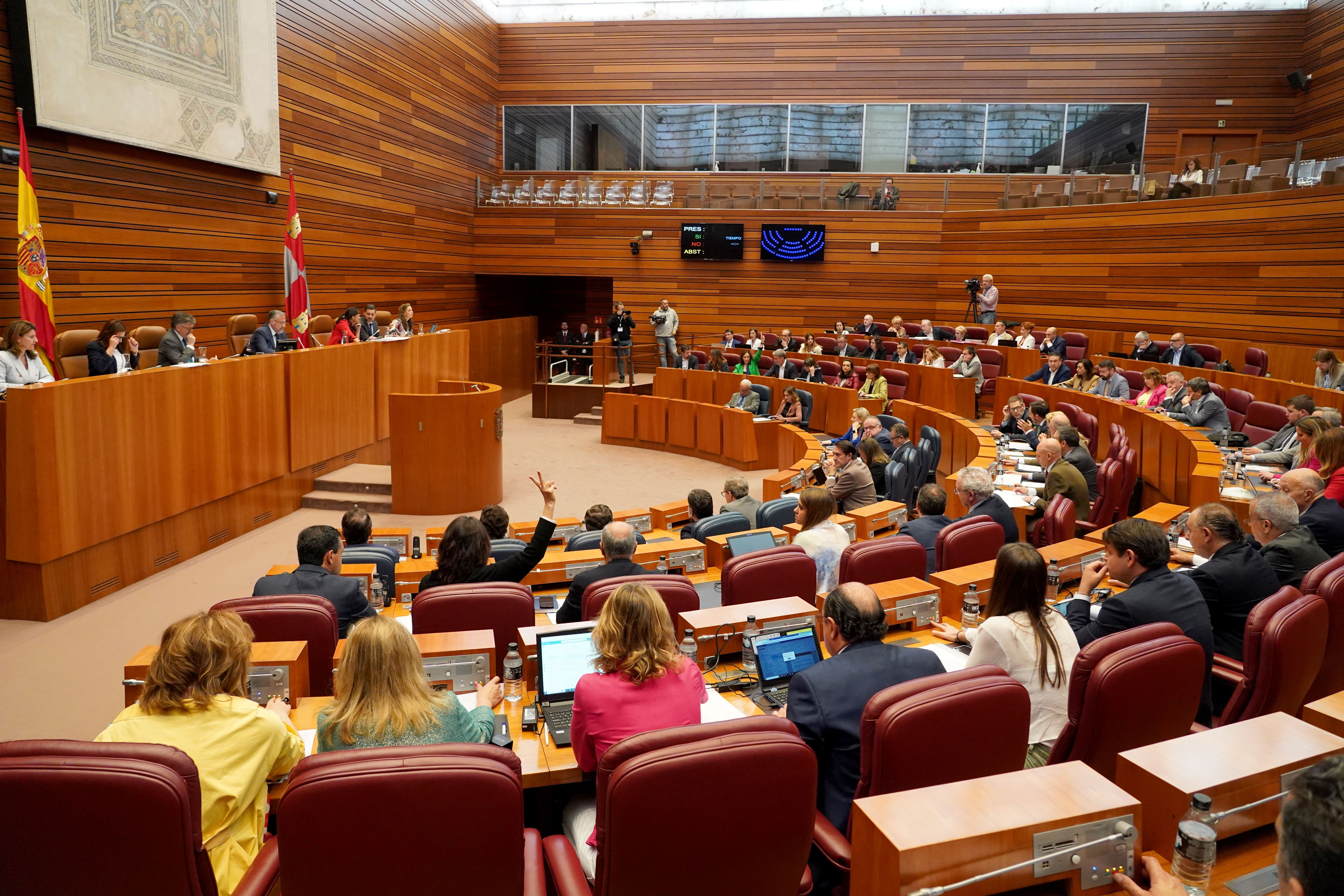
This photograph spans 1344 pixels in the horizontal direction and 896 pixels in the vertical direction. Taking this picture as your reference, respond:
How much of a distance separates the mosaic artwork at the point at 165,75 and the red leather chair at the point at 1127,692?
8650 millimetres

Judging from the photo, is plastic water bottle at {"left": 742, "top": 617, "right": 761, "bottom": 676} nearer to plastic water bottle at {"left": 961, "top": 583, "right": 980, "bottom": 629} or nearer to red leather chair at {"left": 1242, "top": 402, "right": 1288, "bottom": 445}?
plastic water bottle at {"left": 961, "top": 583, "right": 980, "bottom": 629}

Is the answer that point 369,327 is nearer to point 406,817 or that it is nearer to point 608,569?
point 608,569

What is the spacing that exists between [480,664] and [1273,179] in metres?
12.0

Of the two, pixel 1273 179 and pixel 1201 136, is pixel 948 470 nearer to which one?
pixel 1273 179

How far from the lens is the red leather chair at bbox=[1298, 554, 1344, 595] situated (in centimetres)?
314

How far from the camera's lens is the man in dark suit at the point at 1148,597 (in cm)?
297

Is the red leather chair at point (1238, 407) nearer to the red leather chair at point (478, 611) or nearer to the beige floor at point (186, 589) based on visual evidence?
the beige floor at point (186, 589)

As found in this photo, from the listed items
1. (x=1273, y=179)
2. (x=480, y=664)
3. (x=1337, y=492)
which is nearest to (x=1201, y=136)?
(x=1273, y=179)

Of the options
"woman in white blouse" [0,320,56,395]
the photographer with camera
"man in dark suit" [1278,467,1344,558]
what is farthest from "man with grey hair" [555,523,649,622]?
the photographer with camera

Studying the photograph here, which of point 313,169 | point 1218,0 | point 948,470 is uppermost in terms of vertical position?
point 1218,0

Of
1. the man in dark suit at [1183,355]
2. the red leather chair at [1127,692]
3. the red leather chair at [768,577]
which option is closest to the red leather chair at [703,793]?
the red leather chair at [1127,692]

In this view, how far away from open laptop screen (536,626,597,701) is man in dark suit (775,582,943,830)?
82 cm

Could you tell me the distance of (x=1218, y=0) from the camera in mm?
15531

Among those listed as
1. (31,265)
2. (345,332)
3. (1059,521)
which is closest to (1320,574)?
(1059,521)
